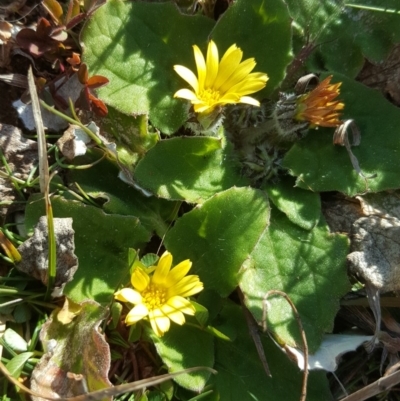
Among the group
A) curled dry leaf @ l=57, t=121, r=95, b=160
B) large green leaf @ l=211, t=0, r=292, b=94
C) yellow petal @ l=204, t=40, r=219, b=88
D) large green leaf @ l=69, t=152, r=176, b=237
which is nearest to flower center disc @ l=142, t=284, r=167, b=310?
large green leaf @ l=69, t=152, r=176, b=237

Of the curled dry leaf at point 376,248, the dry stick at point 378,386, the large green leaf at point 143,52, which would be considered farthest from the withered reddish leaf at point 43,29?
the dry stick at point 378,386

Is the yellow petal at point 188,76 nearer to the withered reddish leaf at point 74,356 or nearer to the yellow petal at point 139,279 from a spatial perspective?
the yellow petal at point 139,279

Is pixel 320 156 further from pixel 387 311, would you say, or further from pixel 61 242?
pixel 61 242

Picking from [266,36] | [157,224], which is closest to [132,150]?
[157,224]

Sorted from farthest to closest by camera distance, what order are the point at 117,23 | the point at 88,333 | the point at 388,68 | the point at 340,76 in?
the point at 388,68, the point at 340,76, the point at 117,23, the point at 88,333

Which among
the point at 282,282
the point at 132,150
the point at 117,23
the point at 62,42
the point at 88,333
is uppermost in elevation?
the point at 117,23

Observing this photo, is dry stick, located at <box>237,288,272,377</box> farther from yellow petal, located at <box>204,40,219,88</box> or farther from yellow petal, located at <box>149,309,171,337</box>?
yellow petal, located at <box>204,40,219,88</box>
